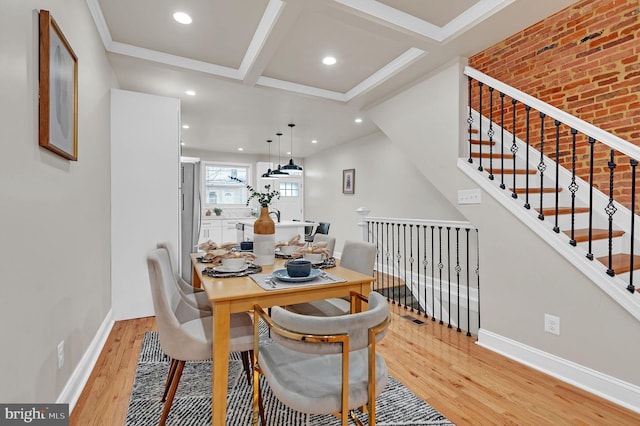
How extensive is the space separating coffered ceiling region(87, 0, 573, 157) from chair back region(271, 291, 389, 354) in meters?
2.12

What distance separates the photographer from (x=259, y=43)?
2709 mm

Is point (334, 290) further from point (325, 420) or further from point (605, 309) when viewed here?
point (605, 309)

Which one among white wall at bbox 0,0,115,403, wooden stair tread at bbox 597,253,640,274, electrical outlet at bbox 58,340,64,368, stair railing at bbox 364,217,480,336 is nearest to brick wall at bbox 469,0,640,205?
wooden stair tread at bbox 597,253,640,274

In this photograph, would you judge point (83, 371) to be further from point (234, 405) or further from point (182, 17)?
point (182, 17)

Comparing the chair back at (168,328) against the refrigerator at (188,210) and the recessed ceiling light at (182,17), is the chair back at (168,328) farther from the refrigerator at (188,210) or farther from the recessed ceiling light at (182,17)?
the refrigerator at (188,210)

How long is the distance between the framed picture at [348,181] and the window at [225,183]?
2.73 meters

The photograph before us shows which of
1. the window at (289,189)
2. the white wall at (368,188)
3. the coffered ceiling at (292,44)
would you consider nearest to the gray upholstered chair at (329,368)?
the coffered ceiling at (292,44)

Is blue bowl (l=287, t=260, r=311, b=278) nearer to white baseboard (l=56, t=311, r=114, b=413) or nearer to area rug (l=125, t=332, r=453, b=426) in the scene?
area rug (l=125, t=332, r=453, b=426)

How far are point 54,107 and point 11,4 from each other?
0.48m

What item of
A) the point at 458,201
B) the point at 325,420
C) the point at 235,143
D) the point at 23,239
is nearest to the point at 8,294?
the point at 23,239

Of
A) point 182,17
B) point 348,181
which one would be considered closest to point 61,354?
point 182,17

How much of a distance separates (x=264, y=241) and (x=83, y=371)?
1432 millimetres

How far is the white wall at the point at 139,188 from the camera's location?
3.12m

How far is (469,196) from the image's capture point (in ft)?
9.09
